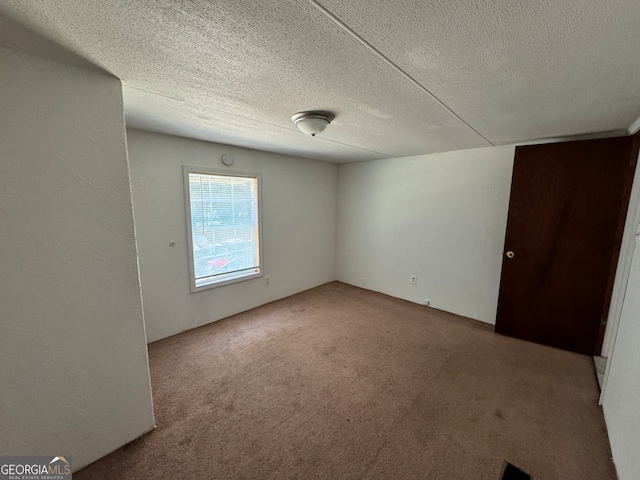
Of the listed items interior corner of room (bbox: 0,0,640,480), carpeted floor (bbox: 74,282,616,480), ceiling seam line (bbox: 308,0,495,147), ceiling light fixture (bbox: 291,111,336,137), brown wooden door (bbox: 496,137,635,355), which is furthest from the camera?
brown wooden door (bbox: 496,137,635,355)

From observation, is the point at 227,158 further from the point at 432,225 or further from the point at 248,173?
the point at 432,225

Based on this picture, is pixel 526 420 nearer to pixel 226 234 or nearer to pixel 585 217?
pixel 585 217

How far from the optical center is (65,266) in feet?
4.15

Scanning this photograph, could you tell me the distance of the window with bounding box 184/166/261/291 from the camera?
288 cm

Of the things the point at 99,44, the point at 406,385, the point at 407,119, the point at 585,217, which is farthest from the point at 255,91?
the point at 585,217

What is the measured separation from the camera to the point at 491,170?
2.95 meters

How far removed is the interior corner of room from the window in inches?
4.5

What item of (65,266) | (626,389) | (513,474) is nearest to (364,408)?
(513,474)

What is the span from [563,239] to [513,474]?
212 centimetres

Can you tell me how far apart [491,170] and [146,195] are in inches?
149

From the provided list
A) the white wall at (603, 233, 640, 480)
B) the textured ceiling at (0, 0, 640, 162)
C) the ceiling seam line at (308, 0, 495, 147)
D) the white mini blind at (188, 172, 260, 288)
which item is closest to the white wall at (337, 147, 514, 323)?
the textured ceiling at (0, 0, 640, 162)

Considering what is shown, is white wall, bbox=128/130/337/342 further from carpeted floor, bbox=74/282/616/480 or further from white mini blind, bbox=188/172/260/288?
carpeted floor, bbox=74/282/616/480

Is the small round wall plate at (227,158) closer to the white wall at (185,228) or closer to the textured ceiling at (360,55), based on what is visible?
the white wall at (185,228)

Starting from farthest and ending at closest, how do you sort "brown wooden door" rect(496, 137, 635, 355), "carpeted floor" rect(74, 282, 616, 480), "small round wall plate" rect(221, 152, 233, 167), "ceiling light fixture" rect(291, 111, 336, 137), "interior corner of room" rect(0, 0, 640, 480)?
"small round wall plate" rect(221, 152, 233, 167)
"brown wooden door" rect(496, 137, 635, 355)
"ceiling light fixture" rect(291, 111, 336, 137)
"carpeted floor" rect(74, 282, 616, 480)
"interior corner of room" rect(0, 0, 640, 480)
